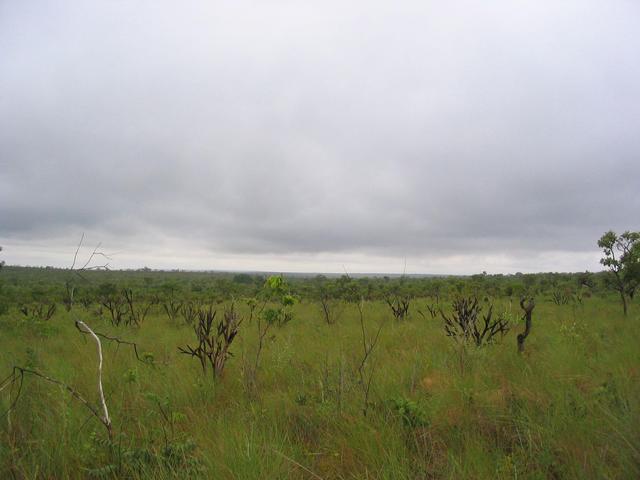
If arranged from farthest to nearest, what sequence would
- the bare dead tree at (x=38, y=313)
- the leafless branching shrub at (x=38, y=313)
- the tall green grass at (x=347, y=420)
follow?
1. the bare dead tree at (x=38, y=313)
2. the leafless branching shrub at (x=38, y=313)
3. the tall green grass at (x=347, y=420)

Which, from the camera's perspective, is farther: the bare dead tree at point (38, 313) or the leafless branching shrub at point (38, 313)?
the bare dead tree at point (38, 313)

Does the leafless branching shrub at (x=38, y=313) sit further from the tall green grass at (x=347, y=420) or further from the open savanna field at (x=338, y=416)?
the tall green grass at (x=347, y=420)

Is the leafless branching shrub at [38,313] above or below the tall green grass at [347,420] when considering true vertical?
below

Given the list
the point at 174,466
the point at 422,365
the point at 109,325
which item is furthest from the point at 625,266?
the point at 109,325

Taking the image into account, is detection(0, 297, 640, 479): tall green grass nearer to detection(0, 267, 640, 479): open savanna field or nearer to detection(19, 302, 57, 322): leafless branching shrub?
detection(0, 267, 640, 479): open savanna field

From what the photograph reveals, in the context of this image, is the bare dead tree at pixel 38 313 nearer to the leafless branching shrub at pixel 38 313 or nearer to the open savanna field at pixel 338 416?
the leafless branching shrub at pixel 38 313

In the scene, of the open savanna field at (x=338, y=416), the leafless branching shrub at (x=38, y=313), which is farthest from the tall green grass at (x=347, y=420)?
the leafless branching shrub at (x=38, y=313)

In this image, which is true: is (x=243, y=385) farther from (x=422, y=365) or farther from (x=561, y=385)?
(x=561, y=385)

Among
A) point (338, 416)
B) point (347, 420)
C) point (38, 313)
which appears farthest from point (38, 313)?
point (347, 420)

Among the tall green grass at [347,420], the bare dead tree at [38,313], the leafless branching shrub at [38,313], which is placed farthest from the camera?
the bare dead tree at [38,313]

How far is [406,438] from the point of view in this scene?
2803 millimetres

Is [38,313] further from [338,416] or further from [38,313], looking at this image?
[338,416]

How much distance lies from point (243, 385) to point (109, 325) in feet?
25.5

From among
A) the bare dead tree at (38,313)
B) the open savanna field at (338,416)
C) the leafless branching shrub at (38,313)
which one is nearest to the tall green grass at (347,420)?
the open savanna field at (338,416)
